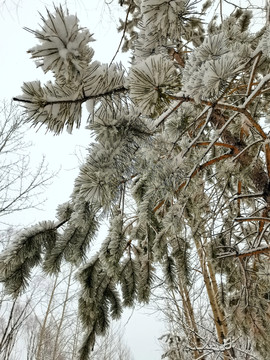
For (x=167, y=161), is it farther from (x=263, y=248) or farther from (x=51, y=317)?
(x=51, y=317)

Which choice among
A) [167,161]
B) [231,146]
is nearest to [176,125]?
[231,146]

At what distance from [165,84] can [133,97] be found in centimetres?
8

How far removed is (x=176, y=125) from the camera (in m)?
1.49

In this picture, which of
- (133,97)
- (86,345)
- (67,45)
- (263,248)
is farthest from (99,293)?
(67,45)

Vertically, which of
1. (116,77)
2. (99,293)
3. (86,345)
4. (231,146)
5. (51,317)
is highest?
(51,317)

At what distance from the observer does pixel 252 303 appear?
1.81 meters

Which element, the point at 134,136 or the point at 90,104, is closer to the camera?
the point at 90,104

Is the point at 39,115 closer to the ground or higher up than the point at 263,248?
closer to the ground

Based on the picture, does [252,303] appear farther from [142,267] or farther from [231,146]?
[231,146]

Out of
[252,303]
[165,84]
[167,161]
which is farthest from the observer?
[252,303]

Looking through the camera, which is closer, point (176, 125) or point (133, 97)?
point (133, 97)

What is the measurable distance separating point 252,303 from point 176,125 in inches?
57.1

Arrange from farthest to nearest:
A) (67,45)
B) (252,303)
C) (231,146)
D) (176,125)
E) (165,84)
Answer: (252,303) → (231,146) → (176,125) → (165,84) → (67,45)

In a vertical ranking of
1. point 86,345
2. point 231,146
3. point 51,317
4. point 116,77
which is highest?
point 51,317
